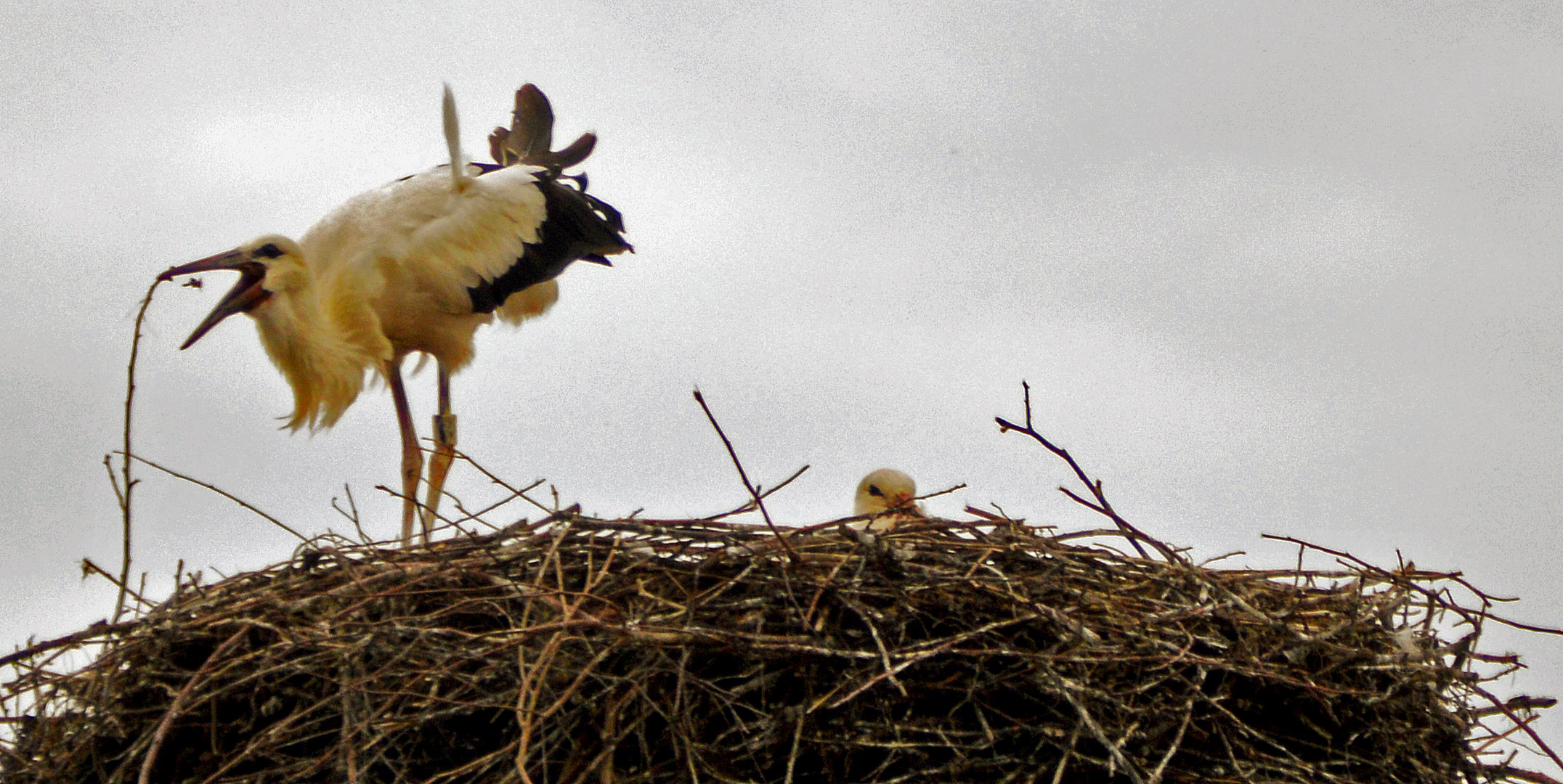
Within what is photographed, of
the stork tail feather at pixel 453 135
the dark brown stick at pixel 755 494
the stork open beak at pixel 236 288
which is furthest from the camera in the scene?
the stork tail feather at pixel 453 135

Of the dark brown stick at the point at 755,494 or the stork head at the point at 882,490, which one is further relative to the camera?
the stork head at the point at 882,490

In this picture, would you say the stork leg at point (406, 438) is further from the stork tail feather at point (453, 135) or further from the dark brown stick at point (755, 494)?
the dark brown stick at point (755, 494)

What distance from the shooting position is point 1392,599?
282 cm

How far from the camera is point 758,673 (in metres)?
2.37

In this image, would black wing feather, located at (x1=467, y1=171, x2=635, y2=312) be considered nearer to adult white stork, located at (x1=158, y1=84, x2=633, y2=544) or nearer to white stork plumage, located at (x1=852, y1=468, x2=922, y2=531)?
adult white stork, located at (x1=158, y1=84, x2=633, y2=544)

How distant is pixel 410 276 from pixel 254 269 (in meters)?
0.47

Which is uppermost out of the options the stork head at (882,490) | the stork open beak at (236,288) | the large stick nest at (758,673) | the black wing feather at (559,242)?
the black wing feather at (559,242)

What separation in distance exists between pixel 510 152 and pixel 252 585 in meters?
2.82

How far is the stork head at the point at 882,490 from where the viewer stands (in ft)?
13.0

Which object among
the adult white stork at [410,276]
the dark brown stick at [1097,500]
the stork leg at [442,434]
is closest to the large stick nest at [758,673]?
the dark brown stick at [1097,500]

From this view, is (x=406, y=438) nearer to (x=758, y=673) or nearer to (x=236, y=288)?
(x=236, y=288)

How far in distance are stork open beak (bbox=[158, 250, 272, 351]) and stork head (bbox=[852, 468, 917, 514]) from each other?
5.45 ft

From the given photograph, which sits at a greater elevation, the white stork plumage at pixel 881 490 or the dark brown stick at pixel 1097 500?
the white stork plumage at pixel 881 490

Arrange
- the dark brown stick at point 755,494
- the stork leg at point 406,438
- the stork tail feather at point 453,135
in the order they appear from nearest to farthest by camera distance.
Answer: the dark brown stick at point 755,494 < the stork tail feather at point 453,135 < the stork leg at point 406,438
